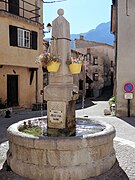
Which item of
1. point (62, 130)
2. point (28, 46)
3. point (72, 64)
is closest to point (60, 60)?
point (72, 64)

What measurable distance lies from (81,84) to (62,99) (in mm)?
23976

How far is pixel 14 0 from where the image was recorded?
56.4 feet

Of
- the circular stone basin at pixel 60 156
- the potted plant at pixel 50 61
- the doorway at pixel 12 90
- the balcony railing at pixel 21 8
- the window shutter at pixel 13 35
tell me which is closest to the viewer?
the circular stone basin at pixel 60 156

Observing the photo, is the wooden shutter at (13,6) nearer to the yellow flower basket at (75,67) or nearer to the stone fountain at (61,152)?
the yellow flower basket at (75,67)

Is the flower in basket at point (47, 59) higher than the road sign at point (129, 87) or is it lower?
higher

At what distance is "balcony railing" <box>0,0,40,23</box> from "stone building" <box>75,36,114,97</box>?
13484 mm

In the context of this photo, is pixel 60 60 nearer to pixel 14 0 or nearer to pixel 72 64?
pixel 72 64

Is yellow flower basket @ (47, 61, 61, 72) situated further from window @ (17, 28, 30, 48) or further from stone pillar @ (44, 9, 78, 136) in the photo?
window @ (17, 28, 30, 48)

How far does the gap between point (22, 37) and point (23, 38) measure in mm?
152

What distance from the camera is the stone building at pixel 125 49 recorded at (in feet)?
43.0

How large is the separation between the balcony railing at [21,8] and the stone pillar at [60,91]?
10767mm

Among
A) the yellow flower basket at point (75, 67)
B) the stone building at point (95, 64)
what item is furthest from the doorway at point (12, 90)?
the stone building at point (95, 64)

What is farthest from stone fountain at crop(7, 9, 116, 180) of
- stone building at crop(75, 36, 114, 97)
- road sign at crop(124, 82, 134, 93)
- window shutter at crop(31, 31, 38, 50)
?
stone building at crop(75, 36, 114, 97)

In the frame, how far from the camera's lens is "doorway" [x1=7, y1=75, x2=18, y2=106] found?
693 inches
